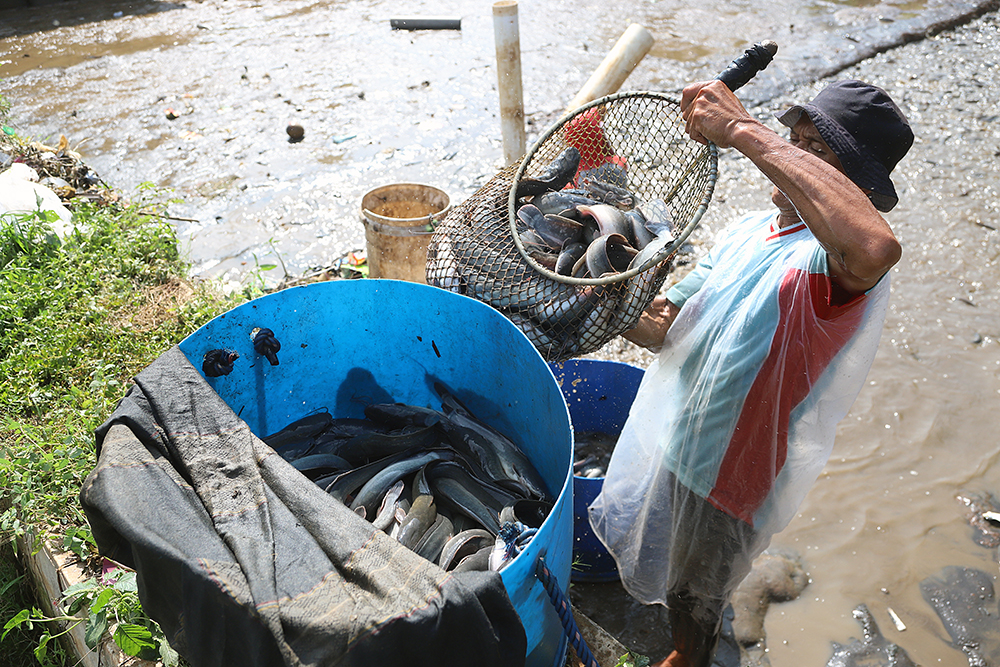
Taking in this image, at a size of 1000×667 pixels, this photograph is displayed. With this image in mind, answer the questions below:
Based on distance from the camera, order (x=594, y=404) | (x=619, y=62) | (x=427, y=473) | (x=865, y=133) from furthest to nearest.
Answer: (x=594, y=404) → (x=619, y=62) → (x=427, y=473) → (x=865, y=133)

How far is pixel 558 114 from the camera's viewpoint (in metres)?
6.93

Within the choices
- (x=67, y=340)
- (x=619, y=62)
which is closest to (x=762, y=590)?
(x=619, y=62)

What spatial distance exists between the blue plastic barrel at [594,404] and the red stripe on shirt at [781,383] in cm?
92

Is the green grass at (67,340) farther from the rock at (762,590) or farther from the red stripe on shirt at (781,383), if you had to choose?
the rock at (762,590)

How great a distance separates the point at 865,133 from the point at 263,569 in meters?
2.00

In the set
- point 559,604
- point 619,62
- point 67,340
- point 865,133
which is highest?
point 865,133

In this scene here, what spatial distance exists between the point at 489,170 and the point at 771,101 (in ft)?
11.8

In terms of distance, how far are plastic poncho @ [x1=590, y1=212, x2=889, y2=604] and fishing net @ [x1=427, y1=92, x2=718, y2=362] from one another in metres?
0.25

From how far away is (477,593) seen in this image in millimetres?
1439

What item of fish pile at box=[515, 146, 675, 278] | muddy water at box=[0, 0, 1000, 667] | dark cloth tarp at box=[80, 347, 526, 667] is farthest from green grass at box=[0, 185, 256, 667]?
fish pile at box=[515, 146, 675, 278]

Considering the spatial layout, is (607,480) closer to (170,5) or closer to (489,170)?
(489,170)

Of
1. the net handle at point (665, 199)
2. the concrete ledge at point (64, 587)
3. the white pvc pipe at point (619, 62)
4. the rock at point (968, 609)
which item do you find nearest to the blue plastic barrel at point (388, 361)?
the net handle at point (665, 199)

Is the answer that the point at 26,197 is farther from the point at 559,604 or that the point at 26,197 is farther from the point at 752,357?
the point at 752,357

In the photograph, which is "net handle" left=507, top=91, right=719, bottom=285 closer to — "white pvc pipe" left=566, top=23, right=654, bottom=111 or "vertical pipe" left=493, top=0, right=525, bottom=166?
"white pvc pipe" left=566, top=23, right=654, bottom=111
